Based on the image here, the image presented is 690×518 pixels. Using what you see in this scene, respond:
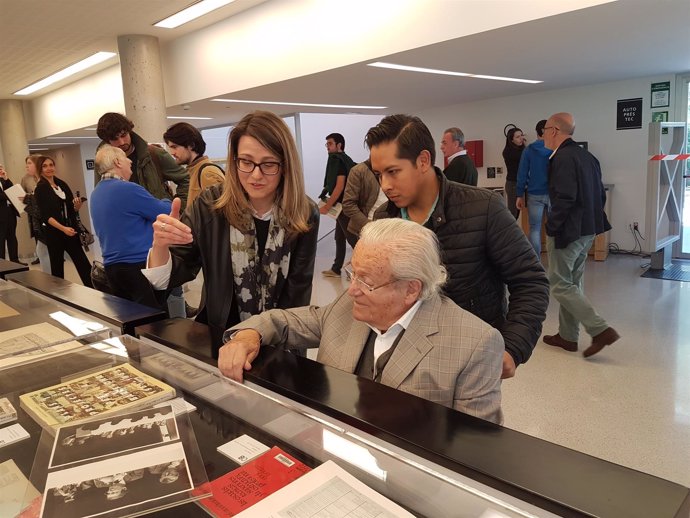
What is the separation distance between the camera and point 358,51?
4.68 meters

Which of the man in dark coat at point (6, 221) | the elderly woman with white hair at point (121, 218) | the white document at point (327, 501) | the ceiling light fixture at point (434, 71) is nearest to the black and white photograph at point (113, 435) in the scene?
the white document at point (327, 501)

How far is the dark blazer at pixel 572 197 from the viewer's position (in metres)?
3.86

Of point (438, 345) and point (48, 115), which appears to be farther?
point (48, 115)

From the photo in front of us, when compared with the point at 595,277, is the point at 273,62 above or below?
above

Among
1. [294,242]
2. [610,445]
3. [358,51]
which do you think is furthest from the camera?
[358,51]

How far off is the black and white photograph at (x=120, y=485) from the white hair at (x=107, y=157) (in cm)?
234

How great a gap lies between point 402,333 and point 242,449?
54cm

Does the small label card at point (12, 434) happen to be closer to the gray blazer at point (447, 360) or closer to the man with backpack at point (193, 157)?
the gray blazer at point (447, 360)

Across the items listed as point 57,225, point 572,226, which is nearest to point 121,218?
point 57,225

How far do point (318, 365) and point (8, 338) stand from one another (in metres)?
1.13

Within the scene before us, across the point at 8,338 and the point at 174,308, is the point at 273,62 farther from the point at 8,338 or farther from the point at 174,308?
the point at 8,338

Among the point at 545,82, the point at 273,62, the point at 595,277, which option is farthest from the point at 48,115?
the point at 595,277

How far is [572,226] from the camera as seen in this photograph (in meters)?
3.85

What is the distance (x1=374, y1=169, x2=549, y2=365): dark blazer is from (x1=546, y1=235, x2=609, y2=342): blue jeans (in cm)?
230
